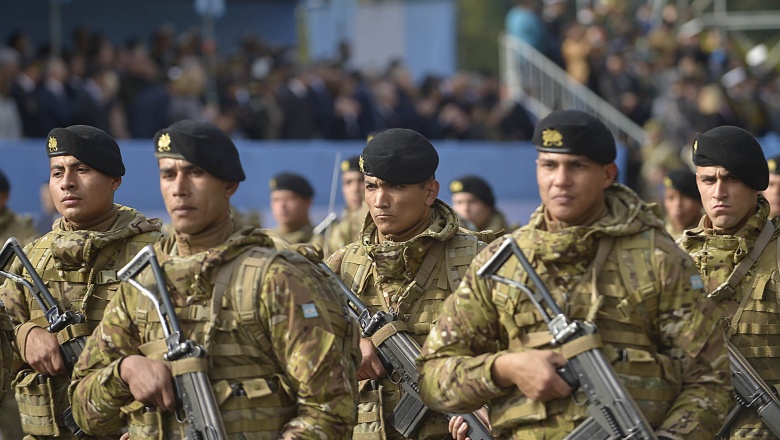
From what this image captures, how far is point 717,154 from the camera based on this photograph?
257 inches

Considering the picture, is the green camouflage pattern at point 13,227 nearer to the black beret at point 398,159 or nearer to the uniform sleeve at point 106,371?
the black beret at point 398,159

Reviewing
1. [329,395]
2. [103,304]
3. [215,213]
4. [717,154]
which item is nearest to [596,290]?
[329,395]

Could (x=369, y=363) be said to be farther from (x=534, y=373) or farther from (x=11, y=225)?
(x=11, y=225)

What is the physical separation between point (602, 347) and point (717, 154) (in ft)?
6.90

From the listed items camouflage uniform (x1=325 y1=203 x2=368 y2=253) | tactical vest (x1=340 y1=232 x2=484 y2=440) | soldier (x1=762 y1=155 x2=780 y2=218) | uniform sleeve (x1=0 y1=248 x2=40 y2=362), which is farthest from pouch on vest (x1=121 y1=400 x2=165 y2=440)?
camouflage uniform (x1=325 y1=203 x2=368 y2=253)

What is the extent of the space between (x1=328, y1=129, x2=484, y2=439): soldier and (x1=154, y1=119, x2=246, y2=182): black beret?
1567 mm

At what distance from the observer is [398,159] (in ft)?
21.0

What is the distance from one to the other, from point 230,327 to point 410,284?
1.82 meters

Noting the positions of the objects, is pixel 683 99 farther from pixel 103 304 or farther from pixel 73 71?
pixel 103 304

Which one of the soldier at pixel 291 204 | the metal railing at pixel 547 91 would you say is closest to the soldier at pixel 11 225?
the soldier at pixel 291 204

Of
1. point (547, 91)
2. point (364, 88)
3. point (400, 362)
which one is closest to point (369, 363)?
point (400, 362)

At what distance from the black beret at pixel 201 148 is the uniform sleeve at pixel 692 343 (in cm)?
163

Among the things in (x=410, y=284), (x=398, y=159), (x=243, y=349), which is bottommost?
(x=410, y=284)

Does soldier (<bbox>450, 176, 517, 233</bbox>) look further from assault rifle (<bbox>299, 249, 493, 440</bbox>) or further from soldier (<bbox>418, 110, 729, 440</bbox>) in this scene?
soldier (<bbox>418, 110, 729, 440</bbox>)
